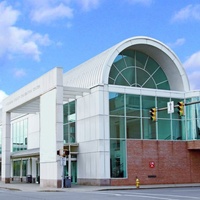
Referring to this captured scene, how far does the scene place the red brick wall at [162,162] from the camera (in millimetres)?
37719

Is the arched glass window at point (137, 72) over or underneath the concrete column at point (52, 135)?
over

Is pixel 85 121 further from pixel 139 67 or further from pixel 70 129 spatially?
pixel 139 67

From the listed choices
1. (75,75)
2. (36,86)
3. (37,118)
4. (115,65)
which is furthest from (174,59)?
(37,118)

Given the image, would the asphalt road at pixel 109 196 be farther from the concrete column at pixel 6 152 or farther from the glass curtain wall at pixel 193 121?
the concrete column at pixel 6 152

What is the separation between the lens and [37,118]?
171 feet

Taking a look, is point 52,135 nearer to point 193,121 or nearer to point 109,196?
point 109,196

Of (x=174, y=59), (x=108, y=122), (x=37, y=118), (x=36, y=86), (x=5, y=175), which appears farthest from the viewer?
(x=37, y=118)

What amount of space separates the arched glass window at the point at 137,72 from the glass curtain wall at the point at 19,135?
66.8ft

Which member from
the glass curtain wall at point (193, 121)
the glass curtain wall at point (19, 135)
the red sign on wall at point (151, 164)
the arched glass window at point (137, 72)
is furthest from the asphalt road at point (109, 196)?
the glass curtain wall at point (19, 135)

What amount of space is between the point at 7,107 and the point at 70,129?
10012mm

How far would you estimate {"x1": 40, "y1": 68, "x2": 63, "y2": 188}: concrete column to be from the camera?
34.8 meters

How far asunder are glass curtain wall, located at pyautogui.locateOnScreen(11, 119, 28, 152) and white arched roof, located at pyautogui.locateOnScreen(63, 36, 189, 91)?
1437 centimetres

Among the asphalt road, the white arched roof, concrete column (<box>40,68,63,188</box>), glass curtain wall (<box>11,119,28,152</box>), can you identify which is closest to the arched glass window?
the white arched roof

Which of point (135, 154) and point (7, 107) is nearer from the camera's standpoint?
point (135, 154)
